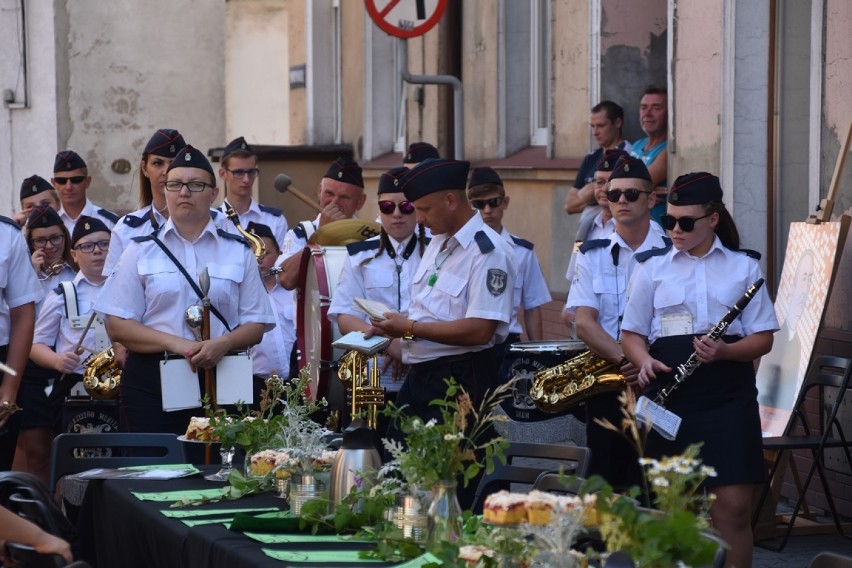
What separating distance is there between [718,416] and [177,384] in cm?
244

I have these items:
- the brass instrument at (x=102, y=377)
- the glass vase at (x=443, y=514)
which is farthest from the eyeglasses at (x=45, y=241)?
the glass vase at (x=443, y=514)

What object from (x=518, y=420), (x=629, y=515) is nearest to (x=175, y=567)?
(x=629, y=515)

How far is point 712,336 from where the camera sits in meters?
7.01

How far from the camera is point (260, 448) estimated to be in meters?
6.06

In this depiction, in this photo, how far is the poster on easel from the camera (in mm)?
8586

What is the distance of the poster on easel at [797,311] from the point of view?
8.59 m

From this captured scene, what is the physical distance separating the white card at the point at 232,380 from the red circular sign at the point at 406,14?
438 cm

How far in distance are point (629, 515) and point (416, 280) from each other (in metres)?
4.14

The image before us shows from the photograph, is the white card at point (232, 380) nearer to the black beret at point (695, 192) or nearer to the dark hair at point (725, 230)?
the black beret at point (695, 192)

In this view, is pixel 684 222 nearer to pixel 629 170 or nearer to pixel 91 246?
pixel 629 170

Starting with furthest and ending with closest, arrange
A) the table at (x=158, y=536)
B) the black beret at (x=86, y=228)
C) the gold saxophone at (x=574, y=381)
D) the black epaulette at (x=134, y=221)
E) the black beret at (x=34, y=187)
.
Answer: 1. the black beret at (x=34, y=187)
2. the black beret at (x=86, y=228)
3. the black epaulette at (x=134, y=221)
4. the gold saxophone at (x=574, y=381)
5. the table at (x=158, y=536)

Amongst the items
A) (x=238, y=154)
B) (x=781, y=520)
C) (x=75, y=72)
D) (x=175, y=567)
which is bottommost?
(x=781, y=520)

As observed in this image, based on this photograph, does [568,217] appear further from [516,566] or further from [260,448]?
[516,566]

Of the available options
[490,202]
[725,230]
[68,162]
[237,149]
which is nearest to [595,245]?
[725,230]
